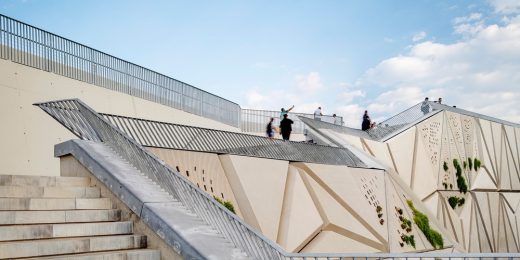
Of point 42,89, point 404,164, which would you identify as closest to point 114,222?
point 42,89

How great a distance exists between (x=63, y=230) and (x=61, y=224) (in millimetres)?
85

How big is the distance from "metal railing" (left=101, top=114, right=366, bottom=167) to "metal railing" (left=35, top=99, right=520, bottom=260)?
2.62m

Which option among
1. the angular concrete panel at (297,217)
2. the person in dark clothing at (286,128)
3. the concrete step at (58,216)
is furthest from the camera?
the person in dark clothing at (286,128)

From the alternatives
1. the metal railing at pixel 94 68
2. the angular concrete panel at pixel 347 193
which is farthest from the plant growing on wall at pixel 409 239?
the metal railing at pixel 94 68

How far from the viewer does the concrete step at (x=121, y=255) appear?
5.21m

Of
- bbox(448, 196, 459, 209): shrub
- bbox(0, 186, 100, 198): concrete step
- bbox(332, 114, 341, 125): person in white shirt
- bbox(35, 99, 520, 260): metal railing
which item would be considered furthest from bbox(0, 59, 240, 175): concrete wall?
bbox(448, 196, 459, 209): shrub

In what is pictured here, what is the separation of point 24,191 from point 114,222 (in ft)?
3.75

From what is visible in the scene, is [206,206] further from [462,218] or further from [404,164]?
[462,218]

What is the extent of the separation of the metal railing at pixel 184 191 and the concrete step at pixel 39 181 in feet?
3.16

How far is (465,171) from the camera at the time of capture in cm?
3130

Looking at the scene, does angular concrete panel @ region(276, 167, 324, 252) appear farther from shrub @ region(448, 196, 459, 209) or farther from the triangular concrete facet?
the triangular concrete facet

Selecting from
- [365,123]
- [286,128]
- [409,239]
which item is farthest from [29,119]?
[365,123]

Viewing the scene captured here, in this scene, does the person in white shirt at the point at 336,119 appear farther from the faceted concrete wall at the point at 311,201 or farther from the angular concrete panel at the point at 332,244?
the angular concrete panel at the point at 332,244

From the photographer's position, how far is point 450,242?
2108cm
